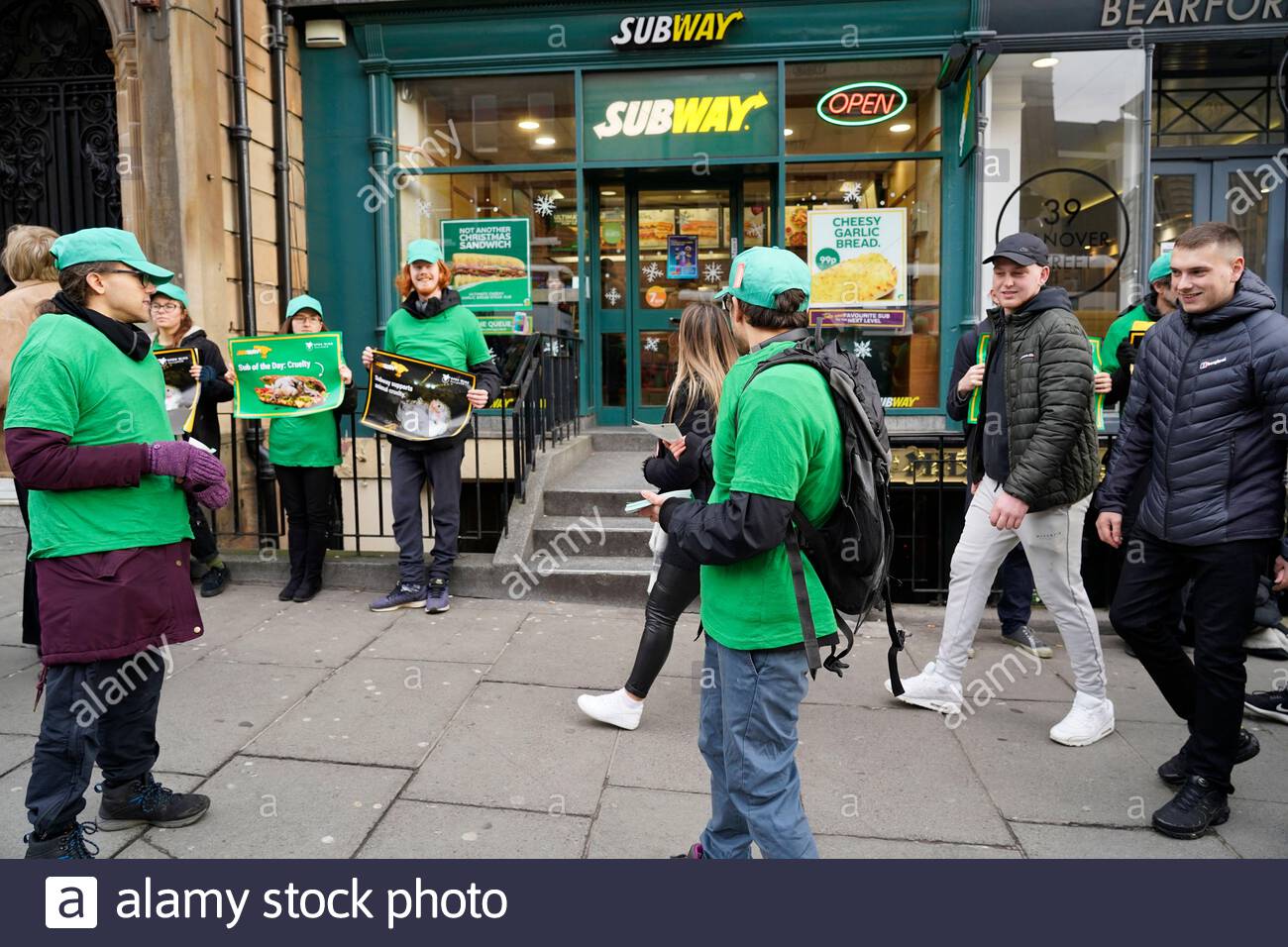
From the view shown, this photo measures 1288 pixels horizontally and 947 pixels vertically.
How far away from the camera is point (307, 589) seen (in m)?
6.35

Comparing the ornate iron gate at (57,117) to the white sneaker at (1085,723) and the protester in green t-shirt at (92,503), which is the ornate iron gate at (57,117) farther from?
the white sneaker at (1085,723)

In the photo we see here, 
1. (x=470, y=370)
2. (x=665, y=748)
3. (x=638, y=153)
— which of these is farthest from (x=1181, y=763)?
(x=638, y=153)

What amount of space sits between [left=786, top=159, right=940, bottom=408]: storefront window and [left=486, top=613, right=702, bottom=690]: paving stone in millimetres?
4600

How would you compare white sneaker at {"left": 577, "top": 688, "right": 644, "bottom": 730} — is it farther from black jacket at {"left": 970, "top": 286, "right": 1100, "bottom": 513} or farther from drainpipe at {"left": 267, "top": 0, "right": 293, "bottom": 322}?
drainpipe at {"left": 267, "top": 0, "right": 293, "bottom": 322}

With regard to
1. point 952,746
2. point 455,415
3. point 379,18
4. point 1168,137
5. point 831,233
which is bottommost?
point 952,746

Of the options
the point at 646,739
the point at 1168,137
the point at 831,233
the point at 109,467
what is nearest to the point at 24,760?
the point at 109,467

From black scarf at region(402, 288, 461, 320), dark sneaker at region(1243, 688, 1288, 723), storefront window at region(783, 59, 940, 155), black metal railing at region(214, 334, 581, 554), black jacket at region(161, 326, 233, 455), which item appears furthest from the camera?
storefront window at region(783, 59, 940, 155)

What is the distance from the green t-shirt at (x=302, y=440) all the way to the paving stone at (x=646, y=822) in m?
3.61

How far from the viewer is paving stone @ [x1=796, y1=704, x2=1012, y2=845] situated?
333cm

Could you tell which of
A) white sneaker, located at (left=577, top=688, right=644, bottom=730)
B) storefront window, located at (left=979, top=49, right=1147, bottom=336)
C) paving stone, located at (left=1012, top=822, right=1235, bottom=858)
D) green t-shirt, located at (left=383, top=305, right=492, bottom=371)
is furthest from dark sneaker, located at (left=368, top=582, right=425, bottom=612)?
storefront window, located at (left=979, top=49, right=1147, bottom=336)

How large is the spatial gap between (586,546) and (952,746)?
3355 millimetres

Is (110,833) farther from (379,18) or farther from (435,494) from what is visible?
(379,18)

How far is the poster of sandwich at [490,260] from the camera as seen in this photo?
9594 millimetres

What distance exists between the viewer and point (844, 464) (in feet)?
8.07
